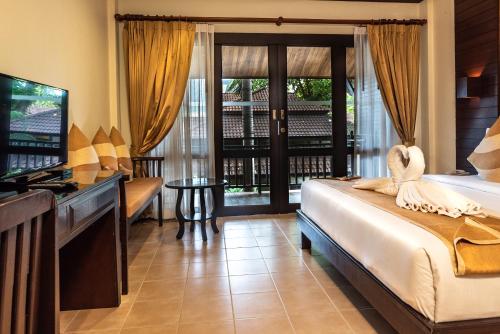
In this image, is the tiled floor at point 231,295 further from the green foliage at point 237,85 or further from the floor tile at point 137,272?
the green foliage at point 237,85

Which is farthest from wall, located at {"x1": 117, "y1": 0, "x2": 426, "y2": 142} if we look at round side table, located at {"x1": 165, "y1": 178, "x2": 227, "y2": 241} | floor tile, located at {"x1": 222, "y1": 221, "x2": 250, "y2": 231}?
floor tile, located at {"x1": 222, "y1": 221, "x2": 250, "y2": 231}

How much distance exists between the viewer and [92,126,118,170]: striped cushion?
3.46 metres

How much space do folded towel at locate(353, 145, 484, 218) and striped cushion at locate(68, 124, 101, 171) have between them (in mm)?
2175

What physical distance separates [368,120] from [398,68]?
2.35 feet

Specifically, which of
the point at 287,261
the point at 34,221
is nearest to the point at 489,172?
the point at 287,261

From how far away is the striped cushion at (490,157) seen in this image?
2691mm

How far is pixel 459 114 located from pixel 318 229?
105 inches

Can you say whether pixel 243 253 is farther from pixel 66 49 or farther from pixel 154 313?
pixel 66 49

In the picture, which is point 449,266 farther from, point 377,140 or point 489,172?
point 377,140

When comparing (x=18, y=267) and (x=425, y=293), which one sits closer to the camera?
(x=18, y=267)

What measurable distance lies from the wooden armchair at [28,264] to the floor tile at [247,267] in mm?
1972

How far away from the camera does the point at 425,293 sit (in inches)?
54.9

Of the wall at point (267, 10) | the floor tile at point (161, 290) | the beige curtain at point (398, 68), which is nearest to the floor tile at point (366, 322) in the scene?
the floor tile at point (161, 290)

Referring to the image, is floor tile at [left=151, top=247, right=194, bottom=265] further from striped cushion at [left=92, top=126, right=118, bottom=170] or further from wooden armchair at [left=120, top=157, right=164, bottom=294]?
striped cushion at [left=92, top=126, right=118, bottom=170]
